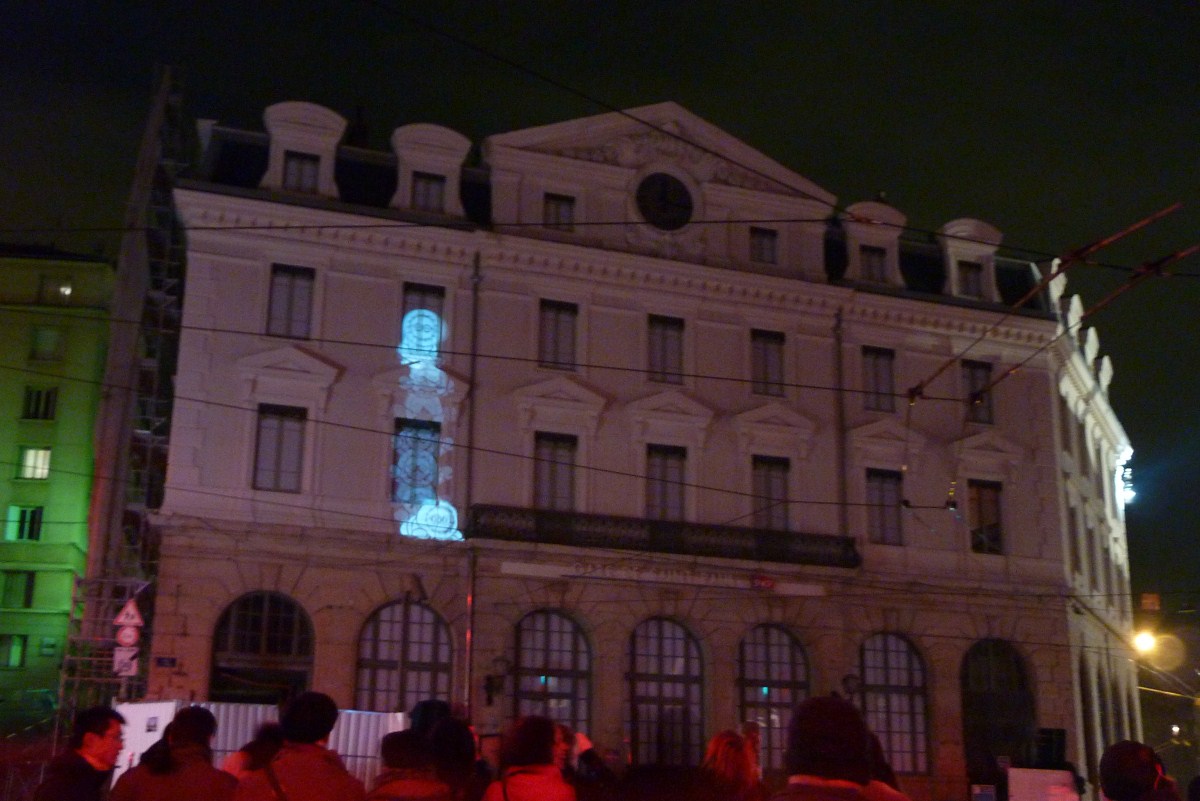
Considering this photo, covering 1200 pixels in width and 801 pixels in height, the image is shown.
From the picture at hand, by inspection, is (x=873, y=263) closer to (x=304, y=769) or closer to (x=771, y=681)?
(x=771, y=681)

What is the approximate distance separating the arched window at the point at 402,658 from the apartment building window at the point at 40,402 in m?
29.0

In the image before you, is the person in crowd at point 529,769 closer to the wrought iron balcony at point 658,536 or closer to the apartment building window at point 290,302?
the wrought iron balcony at point 658,536

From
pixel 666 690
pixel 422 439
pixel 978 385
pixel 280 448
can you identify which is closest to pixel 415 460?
pixel 422 439

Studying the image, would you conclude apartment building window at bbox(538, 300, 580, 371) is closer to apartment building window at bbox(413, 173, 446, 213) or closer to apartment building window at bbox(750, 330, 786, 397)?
apartment building window at bbox(413, 173, 446, 213)

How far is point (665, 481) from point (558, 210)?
6827mm

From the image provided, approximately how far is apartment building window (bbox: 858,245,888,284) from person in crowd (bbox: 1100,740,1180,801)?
97.9ft

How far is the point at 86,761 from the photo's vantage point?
7.71 metres

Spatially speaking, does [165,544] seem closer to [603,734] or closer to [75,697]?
[75,697]

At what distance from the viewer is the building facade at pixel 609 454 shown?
96.4 feet

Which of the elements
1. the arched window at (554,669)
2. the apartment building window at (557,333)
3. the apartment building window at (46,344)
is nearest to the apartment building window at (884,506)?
the arched window at (554,669)

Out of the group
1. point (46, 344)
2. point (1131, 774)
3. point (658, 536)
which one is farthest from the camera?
point (46, 344)

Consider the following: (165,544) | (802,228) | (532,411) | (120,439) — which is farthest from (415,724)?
(120,439)

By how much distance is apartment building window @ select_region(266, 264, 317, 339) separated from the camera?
100 feet

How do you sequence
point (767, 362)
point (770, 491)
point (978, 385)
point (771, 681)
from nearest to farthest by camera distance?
point (771, 681), point (770, 491), point (767, 362), point (978, 385)
